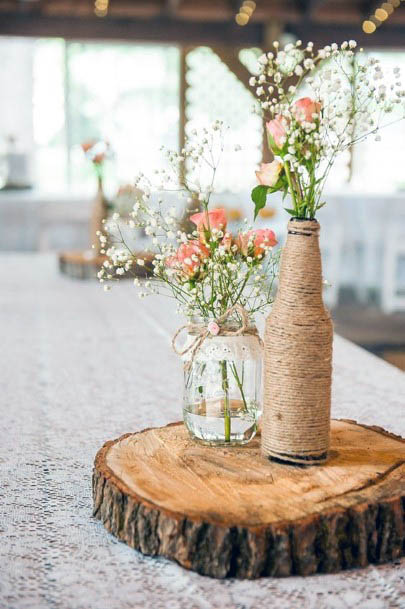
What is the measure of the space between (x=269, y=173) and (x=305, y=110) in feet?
0.36

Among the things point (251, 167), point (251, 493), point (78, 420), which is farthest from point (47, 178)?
point (251, 493)

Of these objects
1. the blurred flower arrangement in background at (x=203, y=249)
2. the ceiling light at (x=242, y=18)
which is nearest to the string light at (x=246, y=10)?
the ceiling light at (x=242, y=18)

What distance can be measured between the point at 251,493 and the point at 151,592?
193 mm

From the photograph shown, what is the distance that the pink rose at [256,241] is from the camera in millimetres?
1232

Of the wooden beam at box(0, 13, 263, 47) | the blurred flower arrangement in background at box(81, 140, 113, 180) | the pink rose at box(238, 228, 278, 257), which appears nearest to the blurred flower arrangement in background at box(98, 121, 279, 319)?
the pink rose at box(238, 228, 278, 257)

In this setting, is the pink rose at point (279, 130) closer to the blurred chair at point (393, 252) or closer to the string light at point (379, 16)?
the blurred chair at point (393, 252)

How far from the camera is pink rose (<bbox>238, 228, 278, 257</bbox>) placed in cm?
123

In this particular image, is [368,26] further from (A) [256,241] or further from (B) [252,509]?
(B) [252,509]

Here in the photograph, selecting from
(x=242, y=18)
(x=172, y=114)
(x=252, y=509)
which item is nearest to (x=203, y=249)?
(x=252, y=509)

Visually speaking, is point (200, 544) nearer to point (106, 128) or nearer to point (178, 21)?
point (178, 21)

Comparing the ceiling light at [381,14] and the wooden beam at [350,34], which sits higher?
the ceiling light at [381,14]

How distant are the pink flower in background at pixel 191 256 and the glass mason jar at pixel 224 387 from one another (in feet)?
0.31

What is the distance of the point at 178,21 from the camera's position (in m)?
7.84

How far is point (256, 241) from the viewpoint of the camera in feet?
4.06
